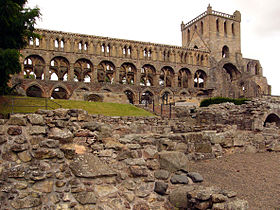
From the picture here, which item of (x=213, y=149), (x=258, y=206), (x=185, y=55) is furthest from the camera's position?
→ (x=185, y=55)

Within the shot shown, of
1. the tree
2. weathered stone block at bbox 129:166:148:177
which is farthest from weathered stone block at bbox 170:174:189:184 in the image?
the tree

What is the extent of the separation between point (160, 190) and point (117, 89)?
37867 millimetres

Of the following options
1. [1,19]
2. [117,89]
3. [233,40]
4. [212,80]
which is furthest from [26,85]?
[233,40]

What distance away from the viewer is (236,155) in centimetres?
922

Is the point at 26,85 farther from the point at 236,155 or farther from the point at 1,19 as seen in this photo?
the point at 236,155

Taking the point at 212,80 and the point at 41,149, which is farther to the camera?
the point at 212,80

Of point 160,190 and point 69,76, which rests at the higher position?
point 69,76

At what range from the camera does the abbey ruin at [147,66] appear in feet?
133

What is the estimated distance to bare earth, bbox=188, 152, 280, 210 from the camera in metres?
5.66

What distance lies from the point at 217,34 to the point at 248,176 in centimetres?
5358

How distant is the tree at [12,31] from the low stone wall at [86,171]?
A: 24.6 ft

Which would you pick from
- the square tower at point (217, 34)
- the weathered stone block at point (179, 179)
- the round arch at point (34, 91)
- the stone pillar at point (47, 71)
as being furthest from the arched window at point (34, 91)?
the weathered stone block at point (179, 179)

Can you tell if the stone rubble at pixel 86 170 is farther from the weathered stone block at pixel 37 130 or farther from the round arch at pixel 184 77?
the round arch at pixel 184 77

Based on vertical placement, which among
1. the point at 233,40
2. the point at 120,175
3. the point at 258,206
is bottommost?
the point at 258,206
